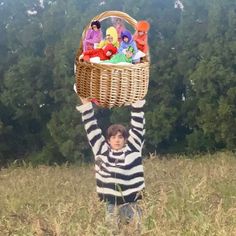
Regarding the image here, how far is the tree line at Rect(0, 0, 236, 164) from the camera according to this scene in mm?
16797

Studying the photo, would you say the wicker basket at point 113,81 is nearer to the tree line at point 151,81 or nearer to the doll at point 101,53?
the doll at point 101,53

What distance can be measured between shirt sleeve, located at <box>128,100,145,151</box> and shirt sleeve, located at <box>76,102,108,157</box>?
21 cm

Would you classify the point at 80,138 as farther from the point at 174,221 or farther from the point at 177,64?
the point at 174,221

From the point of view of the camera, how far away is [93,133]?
4566 mm

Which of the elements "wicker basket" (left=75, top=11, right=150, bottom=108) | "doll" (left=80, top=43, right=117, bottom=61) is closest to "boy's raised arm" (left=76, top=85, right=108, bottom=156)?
"wicker basket" (left=75, top=11, right=150, bottom=108)

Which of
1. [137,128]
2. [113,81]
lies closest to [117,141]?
[137,128]

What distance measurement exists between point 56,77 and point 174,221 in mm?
15723

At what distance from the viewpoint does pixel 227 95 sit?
668 inches

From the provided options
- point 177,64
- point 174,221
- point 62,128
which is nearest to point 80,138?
point 62,128

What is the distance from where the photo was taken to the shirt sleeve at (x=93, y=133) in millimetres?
4461

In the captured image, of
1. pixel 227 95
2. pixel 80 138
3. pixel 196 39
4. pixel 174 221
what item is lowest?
pixel 80 138

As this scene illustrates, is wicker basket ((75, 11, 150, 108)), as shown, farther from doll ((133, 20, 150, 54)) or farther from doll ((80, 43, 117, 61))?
doll ((133, 20, 150, 54))

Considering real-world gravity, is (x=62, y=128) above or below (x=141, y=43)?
below

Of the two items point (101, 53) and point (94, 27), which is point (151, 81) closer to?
point (94, 27)
